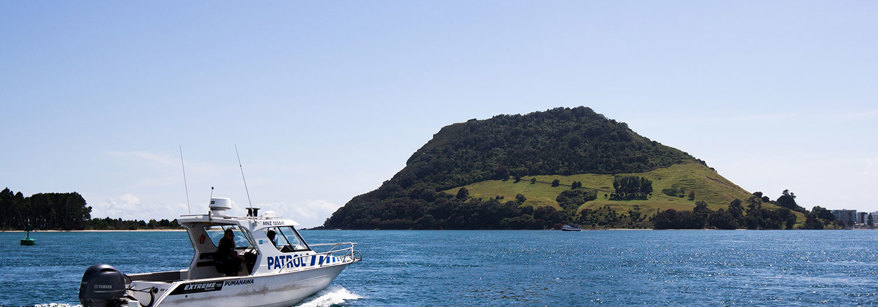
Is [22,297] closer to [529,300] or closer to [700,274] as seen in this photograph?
[529,300]

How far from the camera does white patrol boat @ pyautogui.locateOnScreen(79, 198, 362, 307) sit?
2112 centimetres

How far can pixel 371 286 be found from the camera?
39.7 metres

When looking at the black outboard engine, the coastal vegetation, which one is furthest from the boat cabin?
the coastal vegetation

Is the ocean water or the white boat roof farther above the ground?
the white boat roof

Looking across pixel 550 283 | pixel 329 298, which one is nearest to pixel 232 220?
pixel 329 298

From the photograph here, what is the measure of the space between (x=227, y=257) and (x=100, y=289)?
17.9 feet

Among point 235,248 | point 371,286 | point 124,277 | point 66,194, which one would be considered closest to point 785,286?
point 371,286

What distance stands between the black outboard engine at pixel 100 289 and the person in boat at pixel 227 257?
4.99m

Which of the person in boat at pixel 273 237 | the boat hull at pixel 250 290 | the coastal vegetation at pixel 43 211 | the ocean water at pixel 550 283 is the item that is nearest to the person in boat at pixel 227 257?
the boat hull at pixel 250 290

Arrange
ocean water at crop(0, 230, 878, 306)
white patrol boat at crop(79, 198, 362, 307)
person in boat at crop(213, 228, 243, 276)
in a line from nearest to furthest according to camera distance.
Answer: white patrol boat at crop(79, 198, 362, 307) → person in boat at crop(213, 228, 243, 276) → ocean water at crop(0, 230, 878, 306)

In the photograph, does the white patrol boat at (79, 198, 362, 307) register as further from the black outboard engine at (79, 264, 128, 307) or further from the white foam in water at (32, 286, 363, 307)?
the white foam in water at (32, 286, 363, 307)

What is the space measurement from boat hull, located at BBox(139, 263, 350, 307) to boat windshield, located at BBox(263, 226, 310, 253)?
1.15 meters

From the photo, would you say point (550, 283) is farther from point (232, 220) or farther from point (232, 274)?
point (232, 220)

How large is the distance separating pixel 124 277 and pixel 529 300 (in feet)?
62.4
